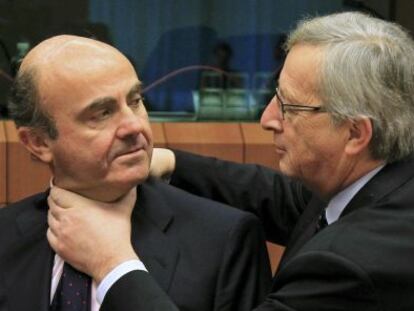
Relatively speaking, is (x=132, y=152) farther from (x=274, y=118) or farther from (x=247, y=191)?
(x=247, y=191)

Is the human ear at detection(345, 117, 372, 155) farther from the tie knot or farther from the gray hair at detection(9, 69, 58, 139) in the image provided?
the gray hair at detection(9, 69, 58, 139)

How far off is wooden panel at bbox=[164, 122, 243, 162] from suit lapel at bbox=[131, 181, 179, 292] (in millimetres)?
2016

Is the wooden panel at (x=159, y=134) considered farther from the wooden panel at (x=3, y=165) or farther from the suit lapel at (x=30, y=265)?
the suit lapel at (x=30, y=265)

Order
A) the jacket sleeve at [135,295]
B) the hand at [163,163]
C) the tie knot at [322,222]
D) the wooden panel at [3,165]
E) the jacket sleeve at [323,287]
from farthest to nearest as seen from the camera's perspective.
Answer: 1. the wooden panel at [3,165]
2. the hand at [163,163]
3. the tie knot at [322,222]
4. the jacket sleeve at [135,295]
5. the jacket sleeve at [323,287]

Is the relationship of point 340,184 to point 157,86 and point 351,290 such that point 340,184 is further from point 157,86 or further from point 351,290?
point 157,86

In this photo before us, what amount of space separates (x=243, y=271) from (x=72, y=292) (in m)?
0.38

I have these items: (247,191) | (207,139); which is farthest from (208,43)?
(247,191)

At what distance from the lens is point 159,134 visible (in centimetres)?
407

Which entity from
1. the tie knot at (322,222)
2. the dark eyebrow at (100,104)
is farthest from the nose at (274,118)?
the dark eyebrow at (100,104)

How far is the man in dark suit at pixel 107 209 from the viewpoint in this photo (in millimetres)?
1855

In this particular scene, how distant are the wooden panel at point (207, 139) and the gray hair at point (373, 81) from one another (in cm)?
222

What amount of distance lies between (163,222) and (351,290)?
50cm

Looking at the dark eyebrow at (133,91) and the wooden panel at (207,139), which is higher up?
the dark eyebrow at (133,91)

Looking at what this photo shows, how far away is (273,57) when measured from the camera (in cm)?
434
